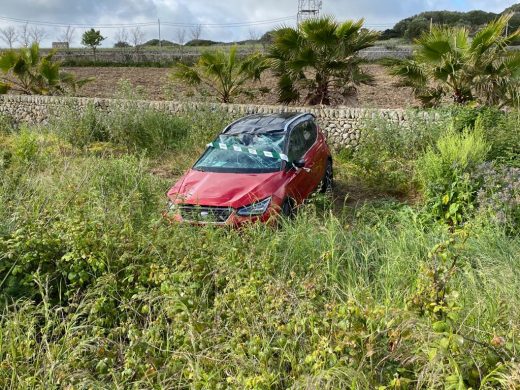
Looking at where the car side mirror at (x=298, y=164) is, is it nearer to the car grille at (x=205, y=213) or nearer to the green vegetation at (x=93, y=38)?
the car grille at (x=205, y=213)

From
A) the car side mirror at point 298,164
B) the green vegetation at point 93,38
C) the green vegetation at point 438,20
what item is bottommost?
the car side mirror at point 298,164

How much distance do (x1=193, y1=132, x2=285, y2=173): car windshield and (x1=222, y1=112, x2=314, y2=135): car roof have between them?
0.12 metres

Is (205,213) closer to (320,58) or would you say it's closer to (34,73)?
(320,58)

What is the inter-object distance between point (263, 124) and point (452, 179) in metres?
2.88

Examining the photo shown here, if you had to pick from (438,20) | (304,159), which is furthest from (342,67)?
(438,20)

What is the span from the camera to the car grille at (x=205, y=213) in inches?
212

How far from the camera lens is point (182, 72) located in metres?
14.3

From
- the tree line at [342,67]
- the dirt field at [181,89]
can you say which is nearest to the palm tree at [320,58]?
the tree line at [342,67]

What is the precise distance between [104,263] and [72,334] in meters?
0.75

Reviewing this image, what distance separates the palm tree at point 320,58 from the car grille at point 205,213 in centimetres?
769

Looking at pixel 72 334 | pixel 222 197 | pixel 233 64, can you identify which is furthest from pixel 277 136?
pixel 233 64

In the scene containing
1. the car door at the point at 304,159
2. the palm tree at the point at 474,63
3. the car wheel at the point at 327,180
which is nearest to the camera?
the car door at the point at 304,159

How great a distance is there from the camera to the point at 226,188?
6285mm

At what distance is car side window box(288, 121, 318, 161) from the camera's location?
24.1ft
